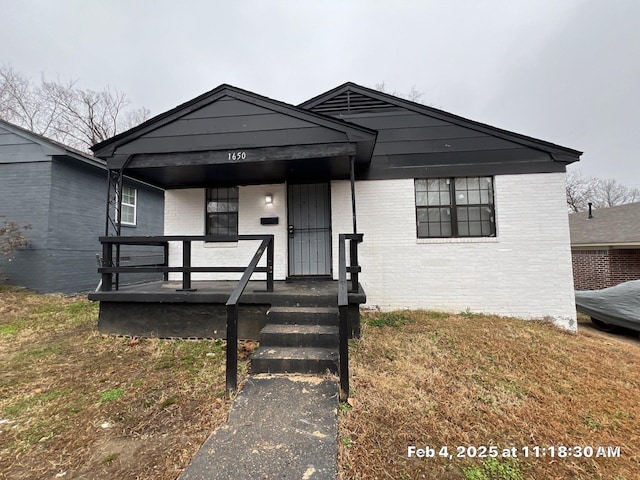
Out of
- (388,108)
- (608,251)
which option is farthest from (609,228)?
(388,108)

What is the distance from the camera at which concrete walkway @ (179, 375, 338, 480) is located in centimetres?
190

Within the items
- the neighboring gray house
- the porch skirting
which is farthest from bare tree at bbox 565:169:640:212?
the neighboring gray house

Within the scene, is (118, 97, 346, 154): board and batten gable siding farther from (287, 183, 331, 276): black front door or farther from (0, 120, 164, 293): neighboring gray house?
(0, 120, 164, 293): neighboring gray house

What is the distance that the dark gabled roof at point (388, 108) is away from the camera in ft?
19.1

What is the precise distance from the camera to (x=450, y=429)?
7.76 ft

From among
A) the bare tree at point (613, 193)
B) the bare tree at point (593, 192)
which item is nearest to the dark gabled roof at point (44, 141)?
the bare tree at point (593, 192)

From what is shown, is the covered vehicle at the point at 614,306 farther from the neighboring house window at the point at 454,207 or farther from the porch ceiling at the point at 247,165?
the porch ceiling at the point at 247,165

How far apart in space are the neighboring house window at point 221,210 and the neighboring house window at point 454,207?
4185 millimetres

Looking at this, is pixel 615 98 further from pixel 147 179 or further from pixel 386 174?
pixel 147 179

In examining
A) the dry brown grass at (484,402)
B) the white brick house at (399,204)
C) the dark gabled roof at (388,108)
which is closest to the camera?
the dry brown grass at (484,402)

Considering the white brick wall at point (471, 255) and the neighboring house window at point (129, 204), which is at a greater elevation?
the neighboring house window at point (129, 204)

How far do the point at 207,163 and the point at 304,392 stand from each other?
3974 millimetres

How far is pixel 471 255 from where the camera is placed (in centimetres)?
588

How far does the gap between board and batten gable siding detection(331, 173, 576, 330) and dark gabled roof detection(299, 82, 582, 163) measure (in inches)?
20.7
